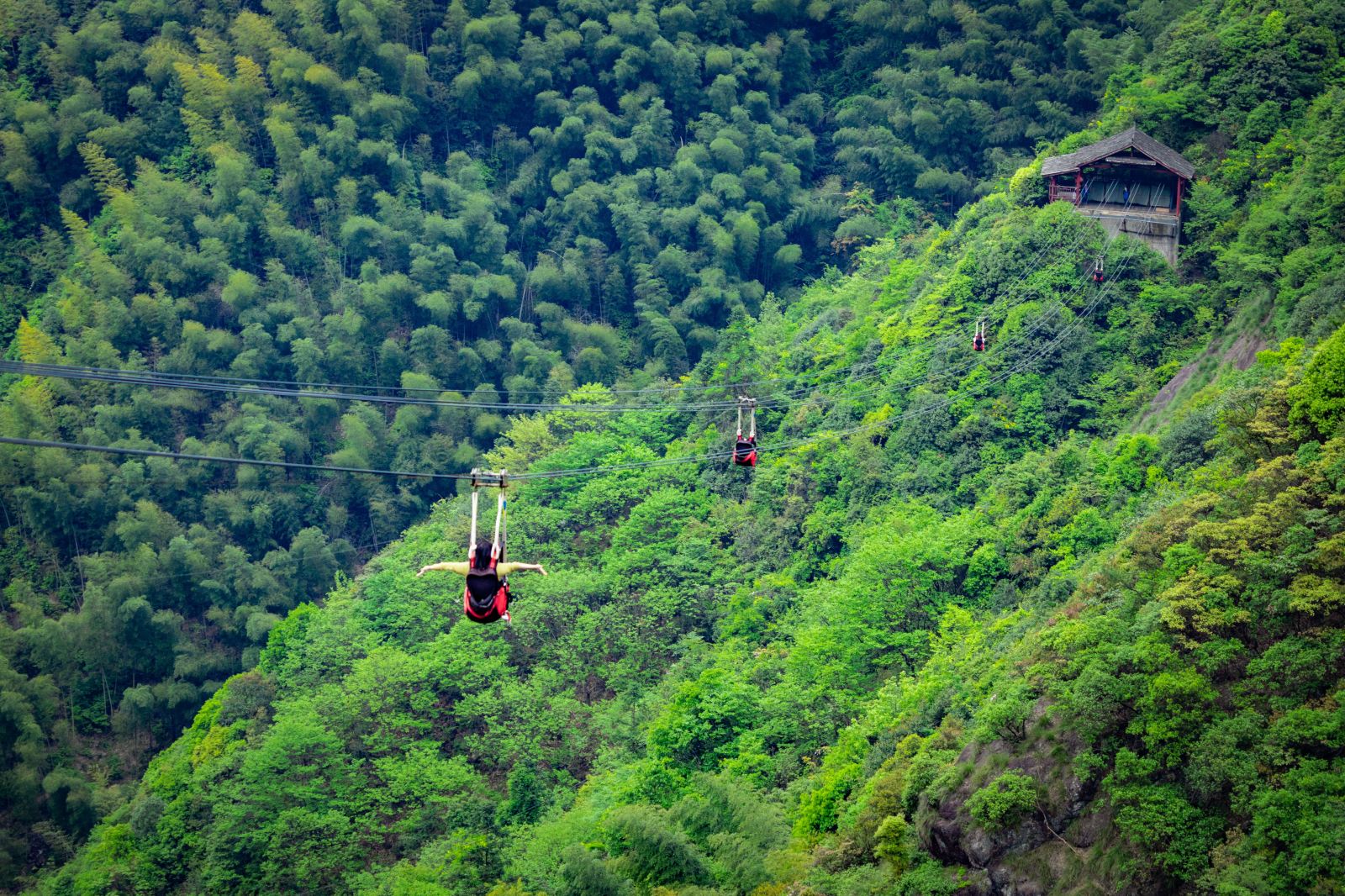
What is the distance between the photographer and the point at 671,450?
4422cm

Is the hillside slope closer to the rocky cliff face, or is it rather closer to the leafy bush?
the rocky cliff face

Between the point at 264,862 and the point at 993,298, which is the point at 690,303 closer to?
the point at 993,298

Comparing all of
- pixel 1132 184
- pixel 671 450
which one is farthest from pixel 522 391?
pixel 1132 184

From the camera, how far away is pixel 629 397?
49.5m

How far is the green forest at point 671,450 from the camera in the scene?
68.4 ft

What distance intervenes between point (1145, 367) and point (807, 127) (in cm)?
2697

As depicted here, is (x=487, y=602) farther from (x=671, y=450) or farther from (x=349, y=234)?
(x=349, y=234)

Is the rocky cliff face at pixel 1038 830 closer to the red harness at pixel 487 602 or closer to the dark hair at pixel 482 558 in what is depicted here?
the red harness at pixel 487 602

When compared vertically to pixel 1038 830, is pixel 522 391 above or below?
above

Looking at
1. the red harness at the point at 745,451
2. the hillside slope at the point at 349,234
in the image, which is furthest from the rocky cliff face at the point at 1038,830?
the hillside slope at the point at 349,234

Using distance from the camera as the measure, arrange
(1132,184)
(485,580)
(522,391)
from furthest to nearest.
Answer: (522,391) < (1132,184) < (485,580)

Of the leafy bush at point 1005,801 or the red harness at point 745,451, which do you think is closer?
the leafy bush at point 1005,801

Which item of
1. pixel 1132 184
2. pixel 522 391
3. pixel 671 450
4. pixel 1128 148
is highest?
pixel 1128 148

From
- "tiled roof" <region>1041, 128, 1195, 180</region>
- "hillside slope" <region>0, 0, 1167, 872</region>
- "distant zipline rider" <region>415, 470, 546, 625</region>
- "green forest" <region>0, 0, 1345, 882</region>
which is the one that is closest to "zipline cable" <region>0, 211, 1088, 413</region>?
"green forest" <region>0, 0, 1345, 882</region>
